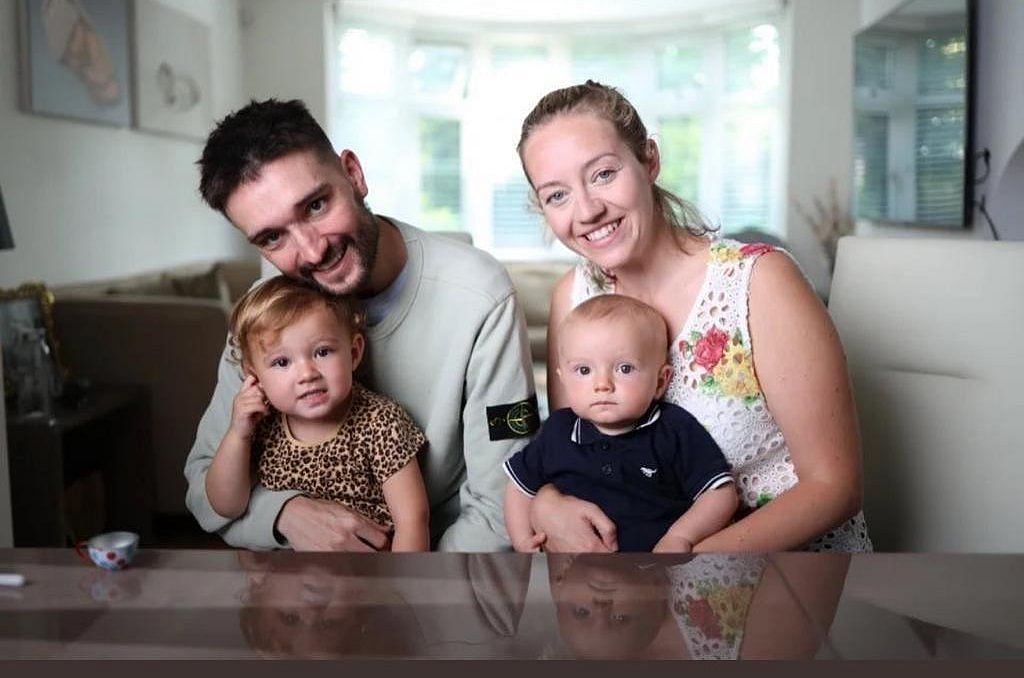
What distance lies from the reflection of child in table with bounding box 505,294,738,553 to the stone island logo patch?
0.38 feet

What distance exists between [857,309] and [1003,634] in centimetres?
93

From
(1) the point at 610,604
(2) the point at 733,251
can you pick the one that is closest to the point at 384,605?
(1) the point at 610,604

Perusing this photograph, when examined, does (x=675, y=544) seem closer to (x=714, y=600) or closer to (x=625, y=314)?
(x=625, y=314)

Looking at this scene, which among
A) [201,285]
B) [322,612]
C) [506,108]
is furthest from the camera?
[506,108]

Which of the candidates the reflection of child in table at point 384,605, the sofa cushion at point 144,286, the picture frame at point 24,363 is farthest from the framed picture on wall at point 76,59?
the reflection of child in table at point 384,605

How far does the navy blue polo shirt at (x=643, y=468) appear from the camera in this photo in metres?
1.41

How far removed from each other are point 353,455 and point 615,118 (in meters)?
0.64

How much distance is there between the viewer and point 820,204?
23.1ft

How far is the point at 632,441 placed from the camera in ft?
4.71

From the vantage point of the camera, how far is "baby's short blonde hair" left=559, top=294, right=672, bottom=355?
142cm

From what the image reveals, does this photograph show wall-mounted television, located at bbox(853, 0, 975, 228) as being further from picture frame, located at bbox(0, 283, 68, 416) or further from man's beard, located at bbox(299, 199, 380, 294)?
picture frame, located at bbox(0, 283, 68, 416)

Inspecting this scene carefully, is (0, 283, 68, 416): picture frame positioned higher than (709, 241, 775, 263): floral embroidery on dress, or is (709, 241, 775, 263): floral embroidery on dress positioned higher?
(709, 241, 775, 263): floral embroidery on dress

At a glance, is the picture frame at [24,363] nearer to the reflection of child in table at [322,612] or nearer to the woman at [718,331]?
the woman at [718,331]

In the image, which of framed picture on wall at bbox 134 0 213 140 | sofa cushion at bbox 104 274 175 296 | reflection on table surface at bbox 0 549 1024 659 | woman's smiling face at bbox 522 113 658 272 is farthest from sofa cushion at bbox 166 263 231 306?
reflection on table surface at bbox 0 549 1024 659
